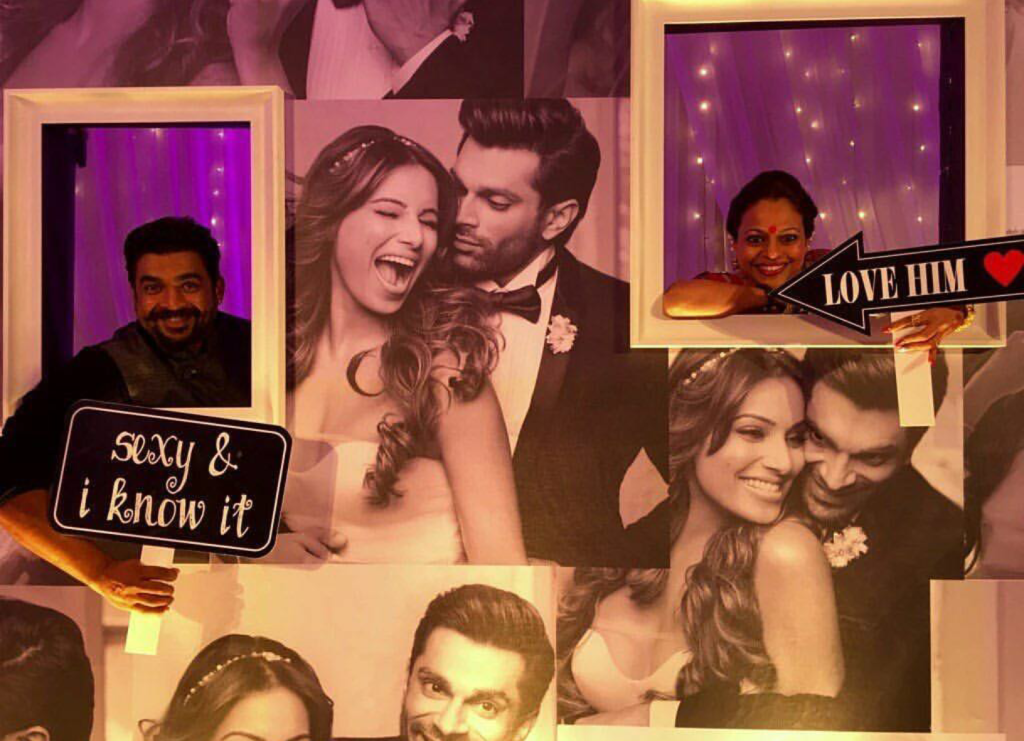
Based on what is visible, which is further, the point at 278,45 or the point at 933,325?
the point at 278,45

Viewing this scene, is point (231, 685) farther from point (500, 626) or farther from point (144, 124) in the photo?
point (144, 124)

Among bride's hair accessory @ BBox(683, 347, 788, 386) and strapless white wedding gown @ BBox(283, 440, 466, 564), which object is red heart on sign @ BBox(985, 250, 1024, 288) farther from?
strapless white wedding gown @ BBox(283, 440, 466, 564)

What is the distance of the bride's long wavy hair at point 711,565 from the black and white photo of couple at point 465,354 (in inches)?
1.2

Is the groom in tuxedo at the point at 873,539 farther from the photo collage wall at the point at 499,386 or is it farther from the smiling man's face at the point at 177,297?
the smiling man's face at the point at 177,297

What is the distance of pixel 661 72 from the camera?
59.8 inches

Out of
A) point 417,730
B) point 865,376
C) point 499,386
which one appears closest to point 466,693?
point 417,730

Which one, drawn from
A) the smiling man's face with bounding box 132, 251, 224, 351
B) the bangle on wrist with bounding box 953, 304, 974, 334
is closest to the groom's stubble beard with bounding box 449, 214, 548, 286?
the smiling man's face with bounding box 132, 251, 224, 351

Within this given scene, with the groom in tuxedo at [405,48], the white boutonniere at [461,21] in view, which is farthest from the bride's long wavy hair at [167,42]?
the white boutonniere at [461,21]

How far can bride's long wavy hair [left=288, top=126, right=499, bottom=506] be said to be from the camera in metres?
1.56

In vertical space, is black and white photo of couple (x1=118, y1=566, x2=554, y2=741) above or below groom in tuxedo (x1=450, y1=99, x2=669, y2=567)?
below

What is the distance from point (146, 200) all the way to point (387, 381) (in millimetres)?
476

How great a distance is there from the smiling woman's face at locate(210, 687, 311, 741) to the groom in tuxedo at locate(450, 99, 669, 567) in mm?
454

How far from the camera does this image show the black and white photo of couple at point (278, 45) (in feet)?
5.12

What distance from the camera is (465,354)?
61.4 inches
